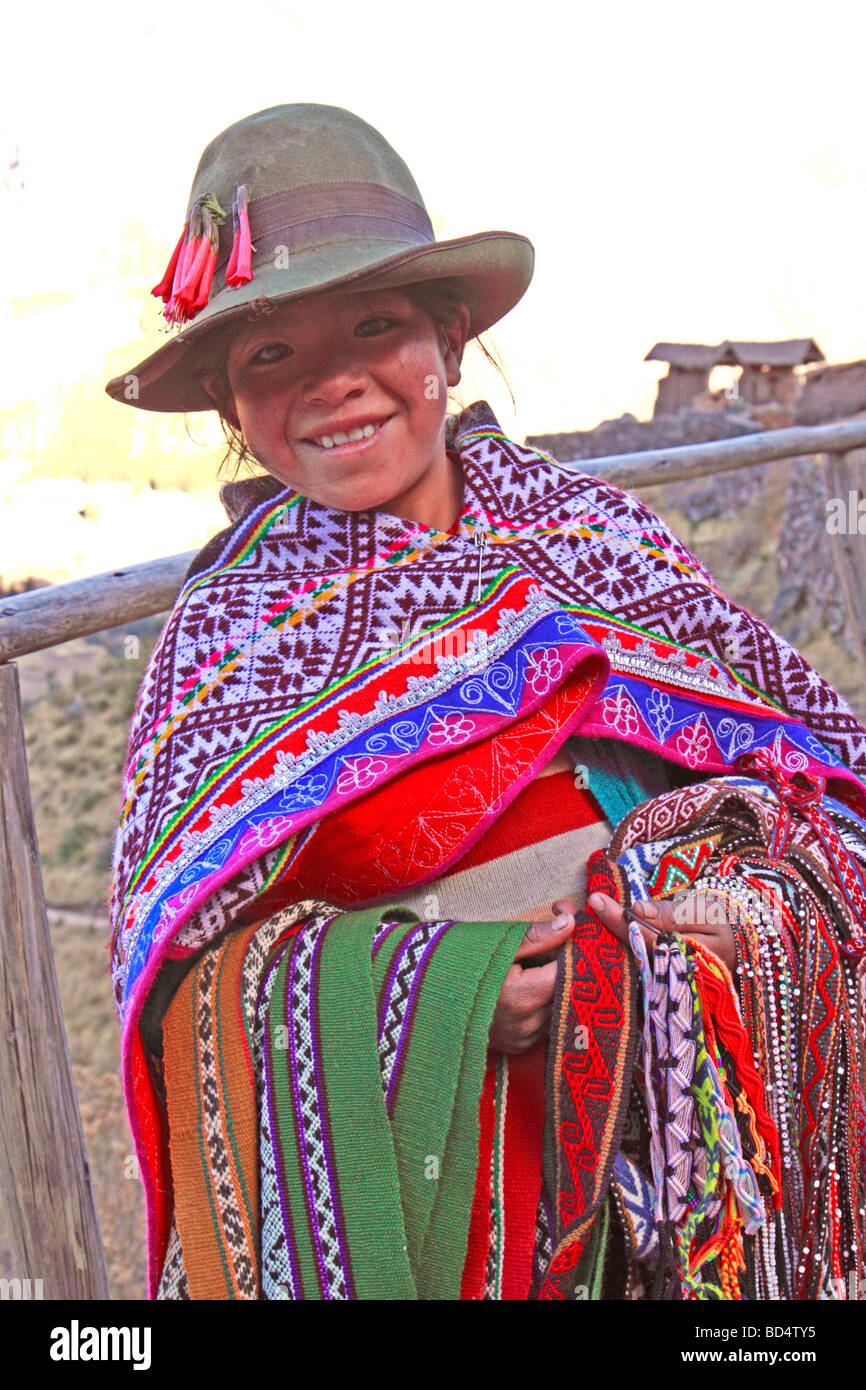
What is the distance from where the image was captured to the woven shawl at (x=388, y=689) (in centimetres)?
135

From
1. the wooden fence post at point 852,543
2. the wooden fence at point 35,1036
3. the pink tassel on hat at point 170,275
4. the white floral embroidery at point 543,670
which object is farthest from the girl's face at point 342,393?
the wooden fence post at point 852,543

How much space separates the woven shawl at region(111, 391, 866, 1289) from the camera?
1354 mm

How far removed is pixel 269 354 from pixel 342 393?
0.12 metres

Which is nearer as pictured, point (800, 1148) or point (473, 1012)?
point (473, 1012)

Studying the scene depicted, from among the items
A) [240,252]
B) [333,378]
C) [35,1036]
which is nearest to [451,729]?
[333,378]

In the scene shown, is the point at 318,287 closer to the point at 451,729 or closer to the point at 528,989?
the point at 451,729

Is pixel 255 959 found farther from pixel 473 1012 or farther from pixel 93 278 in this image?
pixel 93 278

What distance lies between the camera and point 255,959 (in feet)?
4.40

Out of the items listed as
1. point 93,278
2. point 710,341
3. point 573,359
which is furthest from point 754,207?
point 93,278

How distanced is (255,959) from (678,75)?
35.0 metres

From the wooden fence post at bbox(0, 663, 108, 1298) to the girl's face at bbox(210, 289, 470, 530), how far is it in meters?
0.66

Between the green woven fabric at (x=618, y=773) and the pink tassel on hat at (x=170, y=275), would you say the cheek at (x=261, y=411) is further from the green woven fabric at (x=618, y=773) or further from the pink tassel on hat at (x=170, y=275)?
the green woven fabric at (x=618, y=773)

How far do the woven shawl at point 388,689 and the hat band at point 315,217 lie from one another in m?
0.33
